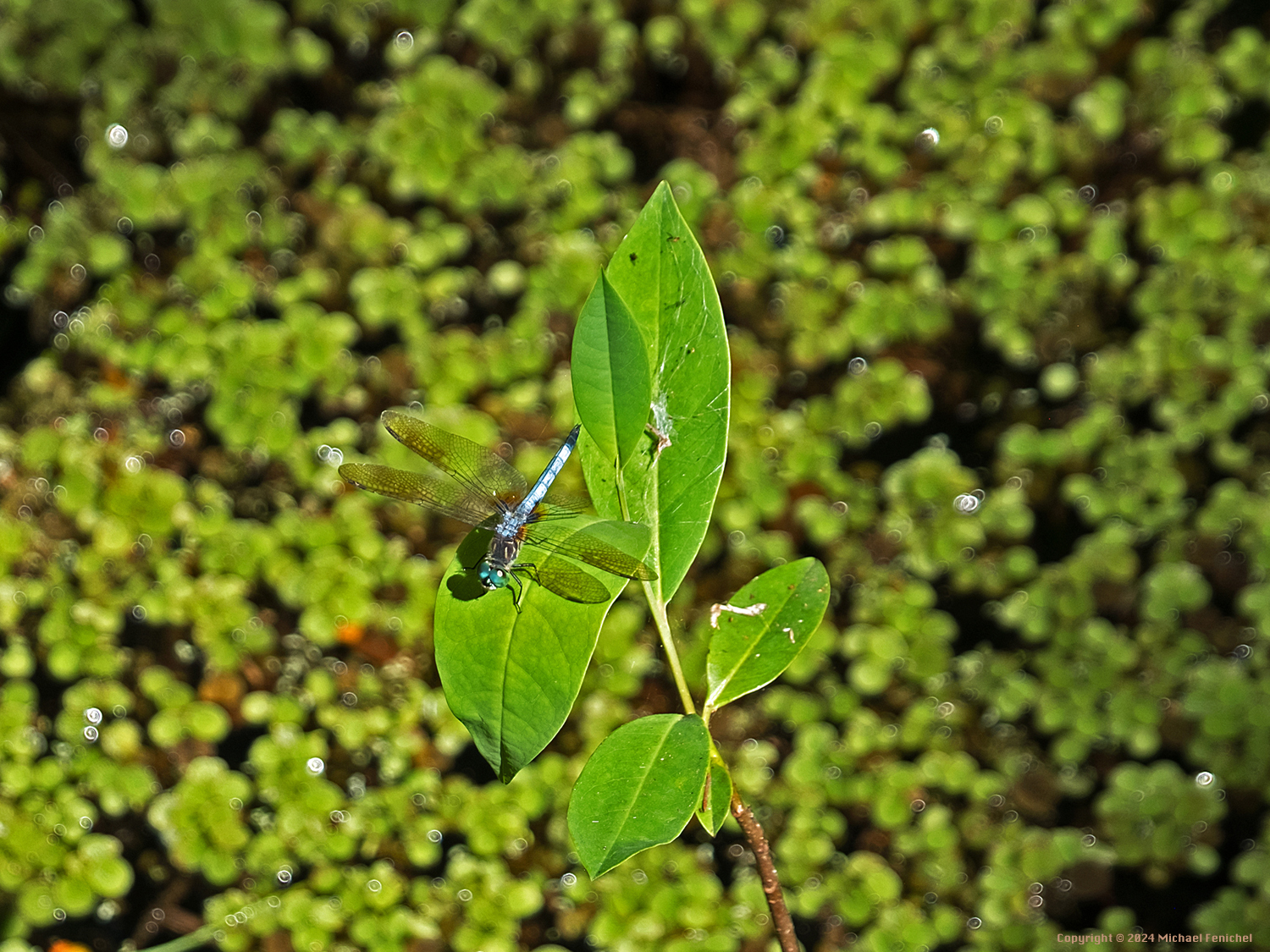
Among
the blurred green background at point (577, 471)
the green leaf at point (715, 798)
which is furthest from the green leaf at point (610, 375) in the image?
the blurred green background at point (577, 471)

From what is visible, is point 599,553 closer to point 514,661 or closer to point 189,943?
point 514,661

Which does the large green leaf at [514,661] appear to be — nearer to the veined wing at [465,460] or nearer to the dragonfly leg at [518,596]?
the dragonfly leg at [518,596]

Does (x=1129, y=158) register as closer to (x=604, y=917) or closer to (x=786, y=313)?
(x=786, y=313)

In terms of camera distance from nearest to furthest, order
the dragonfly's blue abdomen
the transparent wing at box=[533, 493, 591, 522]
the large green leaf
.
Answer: the large green leaf
the transparent wing at box=[533, 493, 591, 522]
the dragonfly's blue abdomen

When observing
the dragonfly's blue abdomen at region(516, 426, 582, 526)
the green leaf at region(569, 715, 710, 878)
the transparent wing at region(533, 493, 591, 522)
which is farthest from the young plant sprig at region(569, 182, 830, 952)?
the dragonfly's blue abdomen at region(516, 426, 582, 526)

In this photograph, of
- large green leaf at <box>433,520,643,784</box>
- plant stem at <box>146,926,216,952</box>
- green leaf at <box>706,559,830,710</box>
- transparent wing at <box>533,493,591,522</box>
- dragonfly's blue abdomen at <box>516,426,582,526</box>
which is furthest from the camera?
plant stem at <box>146,926,216,952</box>

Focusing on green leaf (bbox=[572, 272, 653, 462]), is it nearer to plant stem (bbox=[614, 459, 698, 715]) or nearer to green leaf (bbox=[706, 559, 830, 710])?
plant stem (bbox=[614, 459, 698, 715])

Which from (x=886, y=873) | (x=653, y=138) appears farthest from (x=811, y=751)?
(x=653, y=138)
